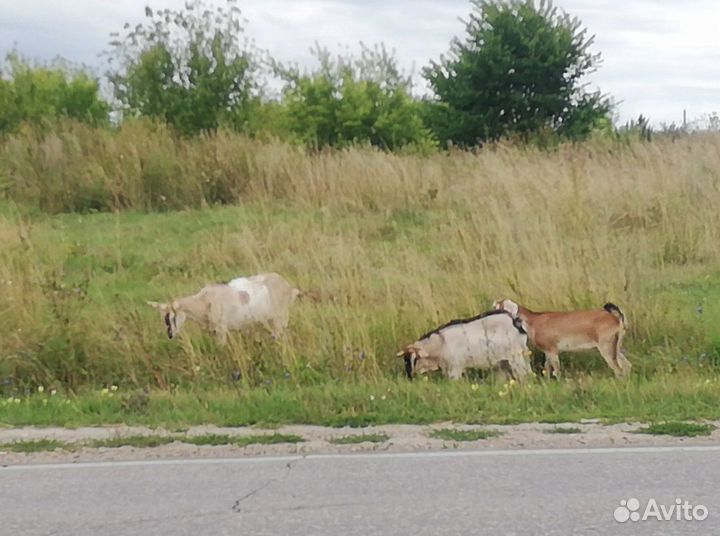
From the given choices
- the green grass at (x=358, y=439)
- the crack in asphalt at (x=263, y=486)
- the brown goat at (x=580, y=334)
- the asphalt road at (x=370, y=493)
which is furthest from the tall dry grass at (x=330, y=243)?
the asphalt road at (x=370, y=493)

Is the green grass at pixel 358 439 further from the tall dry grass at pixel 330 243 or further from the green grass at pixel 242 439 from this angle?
the tall dry grass at pixel 330 243

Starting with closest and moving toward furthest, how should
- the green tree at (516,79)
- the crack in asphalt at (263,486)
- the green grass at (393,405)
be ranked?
1. the crack in asphalt at (263,486)
2. the green grass at (393,405)
3. the green tree at (516,79)

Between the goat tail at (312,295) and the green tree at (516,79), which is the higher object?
the green tree at (516,79)

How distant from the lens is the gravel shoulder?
20.5 ft

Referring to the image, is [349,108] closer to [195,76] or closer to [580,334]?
[195,76]

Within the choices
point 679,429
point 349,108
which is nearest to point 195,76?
point 349,108

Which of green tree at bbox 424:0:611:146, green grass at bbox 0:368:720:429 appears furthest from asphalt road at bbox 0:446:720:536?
green tree at bbox 424:0:611:146

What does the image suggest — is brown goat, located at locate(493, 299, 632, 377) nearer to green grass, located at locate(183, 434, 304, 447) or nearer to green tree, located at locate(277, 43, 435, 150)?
green grass, located at locate(183, 434, 304, 447)

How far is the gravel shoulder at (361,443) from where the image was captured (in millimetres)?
6254

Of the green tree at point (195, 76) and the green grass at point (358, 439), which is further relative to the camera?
the green tree at point (195, 76)

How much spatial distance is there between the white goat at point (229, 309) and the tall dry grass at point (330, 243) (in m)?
0.21

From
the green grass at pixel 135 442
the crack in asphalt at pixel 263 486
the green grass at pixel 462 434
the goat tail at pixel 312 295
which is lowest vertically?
the green grass at pixel 462 434

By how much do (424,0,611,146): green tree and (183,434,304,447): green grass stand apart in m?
23.8

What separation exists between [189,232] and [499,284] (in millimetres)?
7411
